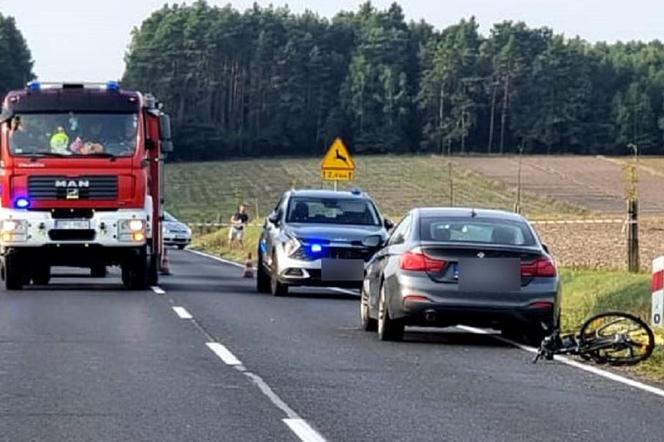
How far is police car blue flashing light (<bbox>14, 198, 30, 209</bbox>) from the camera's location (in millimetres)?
24078

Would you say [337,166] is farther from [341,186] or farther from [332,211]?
[341,186]

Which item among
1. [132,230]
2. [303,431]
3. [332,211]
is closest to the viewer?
[303,431]

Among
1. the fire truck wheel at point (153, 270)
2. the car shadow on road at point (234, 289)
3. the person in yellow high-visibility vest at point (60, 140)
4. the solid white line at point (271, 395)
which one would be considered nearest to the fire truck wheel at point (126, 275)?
the fire truck wheel at point (153, 270)

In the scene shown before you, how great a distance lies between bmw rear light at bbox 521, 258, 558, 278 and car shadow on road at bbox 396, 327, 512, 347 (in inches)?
39.0

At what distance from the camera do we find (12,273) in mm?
24844

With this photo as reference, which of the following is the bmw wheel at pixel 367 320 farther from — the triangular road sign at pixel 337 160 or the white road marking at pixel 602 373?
the triangular road sign at pixel 337 160

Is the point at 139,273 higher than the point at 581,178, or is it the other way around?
the point at 139,273

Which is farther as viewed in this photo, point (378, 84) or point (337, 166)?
point (378, 84)

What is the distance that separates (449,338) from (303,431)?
7399mm

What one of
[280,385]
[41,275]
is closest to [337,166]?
[41,275]

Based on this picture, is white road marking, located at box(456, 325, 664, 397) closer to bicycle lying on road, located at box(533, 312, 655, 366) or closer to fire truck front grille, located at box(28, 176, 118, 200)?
bicycle lying on road, located at box(533, 312, 655, 366)

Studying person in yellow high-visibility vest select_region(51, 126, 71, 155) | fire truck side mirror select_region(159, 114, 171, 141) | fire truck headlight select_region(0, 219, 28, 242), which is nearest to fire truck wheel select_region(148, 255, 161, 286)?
fire truck side mirror select_region(159, 114, 171, 141)

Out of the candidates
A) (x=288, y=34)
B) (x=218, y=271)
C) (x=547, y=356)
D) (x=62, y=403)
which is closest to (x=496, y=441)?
(x=62, y=403)

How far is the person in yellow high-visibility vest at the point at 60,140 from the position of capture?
78.8 ft
